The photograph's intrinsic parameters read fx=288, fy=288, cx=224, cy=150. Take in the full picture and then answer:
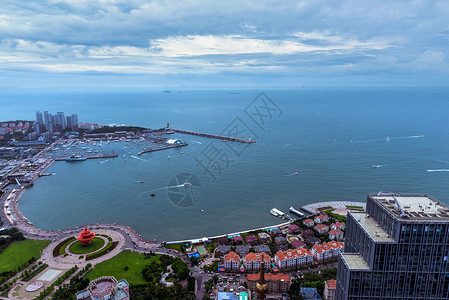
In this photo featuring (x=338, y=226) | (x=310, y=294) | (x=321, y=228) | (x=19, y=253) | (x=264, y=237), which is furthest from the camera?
(x=338, y=226)

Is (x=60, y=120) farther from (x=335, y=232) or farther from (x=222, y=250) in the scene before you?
(x=335, y=232)

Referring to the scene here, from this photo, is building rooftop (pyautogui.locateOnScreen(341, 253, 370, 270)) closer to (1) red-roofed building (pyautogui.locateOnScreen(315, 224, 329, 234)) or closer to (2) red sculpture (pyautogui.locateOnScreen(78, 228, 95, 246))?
(1) red-roofed building (pyautogui.locateOnScreen(315, 224, 329, 234))

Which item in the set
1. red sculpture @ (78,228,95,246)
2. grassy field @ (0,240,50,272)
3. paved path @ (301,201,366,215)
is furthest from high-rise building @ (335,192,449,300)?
grassy field @ (0,240,50,272)

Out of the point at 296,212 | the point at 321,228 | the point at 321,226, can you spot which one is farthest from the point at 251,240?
the point at 296,212

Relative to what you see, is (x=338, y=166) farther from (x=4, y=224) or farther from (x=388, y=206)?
(x=4, y=224)

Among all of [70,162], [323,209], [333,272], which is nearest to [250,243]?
[333,272]

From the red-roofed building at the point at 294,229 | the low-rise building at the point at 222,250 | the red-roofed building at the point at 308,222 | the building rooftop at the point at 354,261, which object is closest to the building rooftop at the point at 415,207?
the building rooftop at the point at 354,261

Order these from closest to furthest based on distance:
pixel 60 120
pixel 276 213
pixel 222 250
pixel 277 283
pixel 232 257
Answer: pixel 277 283
pixel 232 257
pixel 222 250
pixel 276 213
pixel 60 120
